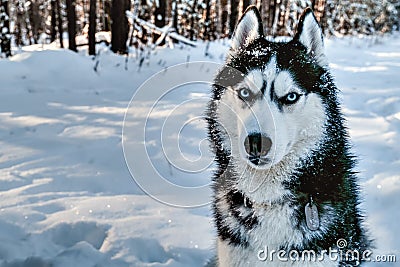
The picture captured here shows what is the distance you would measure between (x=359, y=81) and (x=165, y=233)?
6.74 metres

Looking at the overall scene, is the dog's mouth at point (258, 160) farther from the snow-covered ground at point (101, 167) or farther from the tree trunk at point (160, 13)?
the tree trunk at point (160, 13)

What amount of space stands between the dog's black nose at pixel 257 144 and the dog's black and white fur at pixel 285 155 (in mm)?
10

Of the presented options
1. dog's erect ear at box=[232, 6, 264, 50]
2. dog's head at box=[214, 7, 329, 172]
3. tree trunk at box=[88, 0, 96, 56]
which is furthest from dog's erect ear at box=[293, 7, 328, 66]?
tree trunk at box=[88, 0, 96, 56]

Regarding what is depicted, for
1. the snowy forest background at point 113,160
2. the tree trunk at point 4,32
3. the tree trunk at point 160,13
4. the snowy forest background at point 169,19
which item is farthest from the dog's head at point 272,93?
the tree trunk at point 160,13

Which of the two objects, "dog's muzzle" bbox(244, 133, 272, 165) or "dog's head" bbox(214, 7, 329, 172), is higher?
"dog's head" bbox(214, 7, 329, 172)

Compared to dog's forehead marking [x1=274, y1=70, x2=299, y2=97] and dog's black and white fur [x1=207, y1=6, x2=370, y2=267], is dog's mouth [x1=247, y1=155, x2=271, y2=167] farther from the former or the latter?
dog's forehead marking [x1=274, y1=70, x2=299, y2=97]

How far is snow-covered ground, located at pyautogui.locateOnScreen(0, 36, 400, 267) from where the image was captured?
3221 mm

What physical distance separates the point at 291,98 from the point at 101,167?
112 inches

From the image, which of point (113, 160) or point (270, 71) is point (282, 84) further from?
point (113, 160)

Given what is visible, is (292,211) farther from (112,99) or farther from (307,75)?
(112,99)

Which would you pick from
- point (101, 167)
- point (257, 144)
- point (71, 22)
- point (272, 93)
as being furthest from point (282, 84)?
point (71, 22)

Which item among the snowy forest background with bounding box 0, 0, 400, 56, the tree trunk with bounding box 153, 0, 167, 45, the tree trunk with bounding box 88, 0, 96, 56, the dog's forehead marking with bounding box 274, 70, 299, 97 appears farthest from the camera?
the tree trunk with bounding box 153, 0, 167, 45

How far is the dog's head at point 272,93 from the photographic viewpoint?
2.14m

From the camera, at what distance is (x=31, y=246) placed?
3150mm
